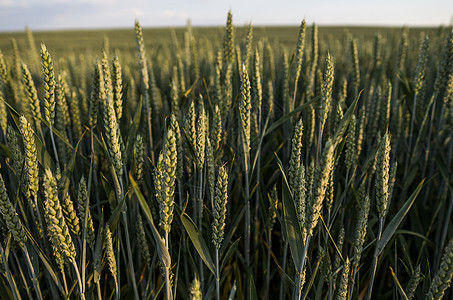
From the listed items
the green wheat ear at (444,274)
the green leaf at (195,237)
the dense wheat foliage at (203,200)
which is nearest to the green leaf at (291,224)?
the dense wheat foliage at (203,200)

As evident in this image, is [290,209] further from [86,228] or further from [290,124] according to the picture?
[290,124]

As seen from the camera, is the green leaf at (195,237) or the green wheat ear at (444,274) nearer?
the green wheat ear at (444,274)

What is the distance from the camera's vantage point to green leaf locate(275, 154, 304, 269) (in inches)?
37.1

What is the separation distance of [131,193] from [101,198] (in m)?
0.49

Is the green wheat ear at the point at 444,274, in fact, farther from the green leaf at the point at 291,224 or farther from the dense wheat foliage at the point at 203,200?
the green leaf at the point at 291,224

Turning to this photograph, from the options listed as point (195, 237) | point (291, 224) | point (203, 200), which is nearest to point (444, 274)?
point (291, 224)

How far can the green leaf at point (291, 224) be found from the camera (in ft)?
3.09

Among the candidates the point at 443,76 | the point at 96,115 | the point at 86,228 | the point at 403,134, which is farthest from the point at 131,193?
the point at 443,76

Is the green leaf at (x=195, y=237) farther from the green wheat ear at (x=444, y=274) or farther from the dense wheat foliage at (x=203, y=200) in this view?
the green wheat ear at (x=444, y=274)

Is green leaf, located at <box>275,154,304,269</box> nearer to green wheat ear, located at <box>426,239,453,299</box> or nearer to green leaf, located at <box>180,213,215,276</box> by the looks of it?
green leaf, located at <box>180,213,215,276</box>

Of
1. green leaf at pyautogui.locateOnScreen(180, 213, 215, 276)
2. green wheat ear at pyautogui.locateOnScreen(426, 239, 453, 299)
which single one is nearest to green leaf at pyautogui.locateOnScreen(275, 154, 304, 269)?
green leaf at pyautogui.locateOnScreen(180, 213, 215, 276)

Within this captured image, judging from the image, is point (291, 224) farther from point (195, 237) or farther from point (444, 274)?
point (444, 274)

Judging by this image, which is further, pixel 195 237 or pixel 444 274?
pixel 195 237

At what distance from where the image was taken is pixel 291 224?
974mm
